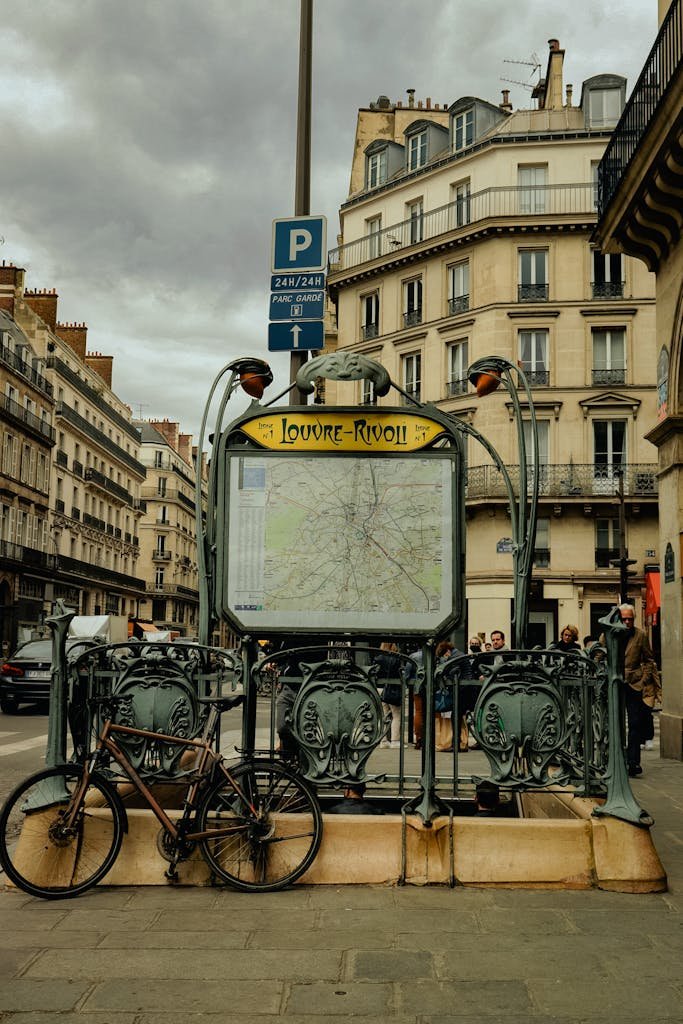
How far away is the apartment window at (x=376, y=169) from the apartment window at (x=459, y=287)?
795cm

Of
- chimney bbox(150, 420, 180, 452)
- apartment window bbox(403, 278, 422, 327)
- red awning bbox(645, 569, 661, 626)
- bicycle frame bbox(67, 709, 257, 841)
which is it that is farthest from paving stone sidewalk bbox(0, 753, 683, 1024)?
chimney bbox(150, 420, 180, 452)

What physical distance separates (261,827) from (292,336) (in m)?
5.56

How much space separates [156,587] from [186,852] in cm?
8651

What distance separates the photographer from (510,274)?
40.8 metres

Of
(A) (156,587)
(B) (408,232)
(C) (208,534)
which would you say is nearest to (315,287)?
(C) (208,534)

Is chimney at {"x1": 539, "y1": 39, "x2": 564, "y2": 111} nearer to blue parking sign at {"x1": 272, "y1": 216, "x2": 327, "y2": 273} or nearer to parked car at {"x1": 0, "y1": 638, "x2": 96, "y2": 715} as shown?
parked car at {"x1": 0, "y1": 638, "x2": 96, "y2": 715}

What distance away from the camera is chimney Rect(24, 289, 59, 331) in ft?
200

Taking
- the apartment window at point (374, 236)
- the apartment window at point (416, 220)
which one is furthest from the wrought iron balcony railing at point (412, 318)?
the apartment window at point (374, 236)

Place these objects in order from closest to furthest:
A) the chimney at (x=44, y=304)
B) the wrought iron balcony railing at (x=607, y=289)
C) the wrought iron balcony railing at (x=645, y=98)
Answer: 1. the wrought iron balcony railing at (x=645, y=98)
2. the wrought iron balcony railing at (x=607, y=289)
3. the chimney at (x=44, y=304)

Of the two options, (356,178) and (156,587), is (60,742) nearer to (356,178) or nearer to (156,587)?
(356,178)

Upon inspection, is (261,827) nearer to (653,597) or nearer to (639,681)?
(639,681)

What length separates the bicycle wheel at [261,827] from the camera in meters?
5.78

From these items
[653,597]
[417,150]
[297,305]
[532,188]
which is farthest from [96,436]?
[297,305]

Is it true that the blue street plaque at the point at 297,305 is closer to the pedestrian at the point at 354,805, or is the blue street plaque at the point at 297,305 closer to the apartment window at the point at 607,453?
the pedestrian at the point at 354,805
